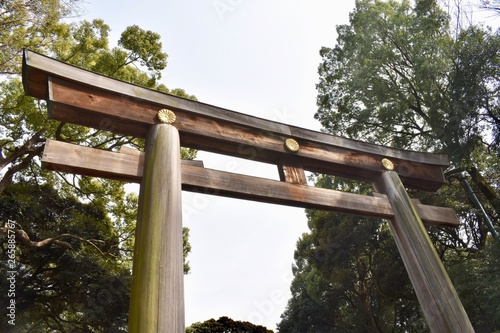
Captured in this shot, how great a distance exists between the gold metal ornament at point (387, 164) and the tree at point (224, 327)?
5.85 meters

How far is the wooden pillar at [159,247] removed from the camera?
82.7 inches

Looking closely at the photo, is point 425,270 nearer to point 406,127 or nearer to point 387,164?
point 387,164

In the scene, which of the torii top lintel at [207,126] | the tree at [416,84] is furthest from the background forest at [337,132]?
the torii top lintel at [207,126]

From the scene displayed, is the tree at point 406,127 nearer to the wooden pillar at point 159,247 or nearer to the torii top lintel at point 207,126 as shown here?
the torii top lintel at point 207,126

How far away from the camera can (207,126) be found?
12.1 feet

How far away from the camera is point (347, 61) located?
11203 mm

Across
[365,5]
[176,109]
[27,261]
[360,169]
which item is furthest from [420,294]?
[27,261]

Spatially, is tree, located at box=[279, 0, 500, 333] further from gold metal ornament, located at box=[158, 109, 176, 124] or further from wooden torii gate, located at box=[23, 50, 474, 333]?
gold metal ornament, located at box=[158, 109, 176, 124]

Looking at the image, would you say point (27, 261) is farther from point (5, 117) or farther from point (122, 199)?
point (5, 117)

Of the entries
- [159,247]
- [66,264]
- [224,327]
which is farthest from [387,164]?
[66,264]

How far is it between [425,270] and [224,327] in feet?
19.5

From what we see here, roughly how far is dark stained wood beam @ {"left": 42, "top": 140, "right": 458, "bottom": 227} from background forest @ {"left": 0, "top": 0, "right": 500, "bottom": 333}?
549cm

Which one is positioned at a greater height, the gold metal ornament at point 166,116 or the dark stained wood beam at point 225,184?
the gold metal ornament at point 166,116

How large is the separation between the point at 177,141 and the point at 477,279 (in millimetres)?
8983
